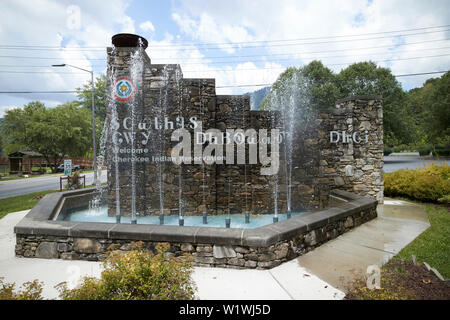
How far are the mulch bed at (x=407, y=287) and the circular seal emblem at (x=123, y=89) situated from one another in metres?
6.63

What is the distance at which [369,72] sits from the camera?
20156 millimetres

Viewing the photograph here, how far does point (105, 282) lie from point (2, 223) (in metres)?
6.63

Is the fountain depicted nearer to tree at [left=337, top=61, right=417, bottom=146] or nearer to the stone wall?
the stone wall

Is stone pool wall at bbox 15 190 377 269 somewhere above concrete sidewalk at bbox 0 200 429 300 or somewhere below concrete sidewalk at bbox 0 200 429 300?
above

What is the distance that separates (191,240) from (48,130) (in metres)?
31.4

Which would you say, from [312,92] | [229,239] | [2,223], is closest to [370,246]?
[229,239]

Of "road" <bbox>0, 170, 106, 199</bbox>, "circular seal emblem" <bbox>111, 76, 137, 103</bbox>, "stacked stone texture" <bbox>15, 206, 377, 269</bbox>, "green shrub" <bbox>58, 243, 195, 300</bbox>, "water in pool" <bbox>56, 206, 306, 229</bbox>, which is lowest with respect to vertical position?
"road" <bbox>0, 170, 106, 199</bbox>

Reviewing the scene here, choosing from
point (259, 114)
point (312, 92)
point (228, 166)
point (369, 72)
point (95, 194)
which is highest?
point (369, 72)

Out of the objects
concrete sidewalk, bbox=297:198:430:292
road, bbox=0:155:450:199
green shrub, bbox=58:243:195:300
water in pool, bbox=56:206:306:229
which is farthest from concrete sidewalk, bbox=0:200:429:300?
road, bbox=0:155:450:199

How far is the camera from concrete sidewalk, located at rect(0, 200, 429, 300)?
2.79m

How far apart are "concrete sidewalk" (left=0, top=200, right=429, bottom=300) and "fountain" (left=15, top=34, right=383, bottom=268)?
107cm

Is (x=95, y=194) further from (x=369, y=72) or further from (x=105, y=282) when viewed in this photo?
(x=369, y=72)

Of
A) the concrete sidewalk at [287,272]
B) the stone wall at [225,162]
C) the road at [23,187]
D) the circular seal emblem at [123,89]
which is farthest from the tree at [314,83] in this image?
the road at [23,187]

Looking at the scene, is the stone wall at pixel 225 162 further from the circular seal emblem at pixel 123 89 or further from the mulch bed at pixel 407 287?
the mulch bed at pixel 407 287
